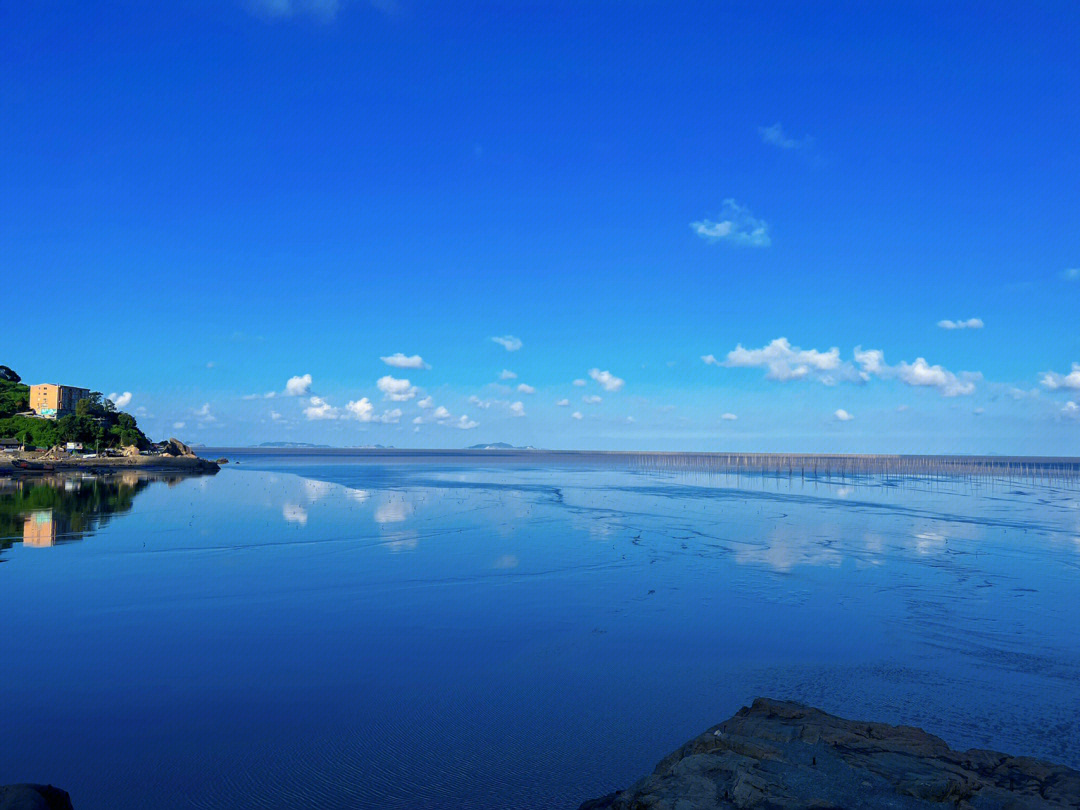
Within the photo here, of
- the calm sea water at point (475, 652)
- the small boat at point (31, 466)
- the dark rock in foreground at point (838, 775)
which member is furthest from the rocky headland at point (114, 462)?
the dark rock in foreground at point (838, 775)

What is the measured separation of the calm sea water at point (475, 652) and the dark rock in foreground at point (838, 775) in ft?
5.22

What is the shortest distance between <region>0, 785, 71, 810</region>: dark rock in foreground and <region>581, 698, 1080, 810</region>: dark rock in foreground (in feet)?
20.3

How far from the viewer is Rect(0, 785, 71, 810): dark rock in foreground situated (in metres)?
7.28

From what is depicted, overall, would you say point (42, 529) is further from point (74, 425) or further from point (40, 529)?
point (74, 425)

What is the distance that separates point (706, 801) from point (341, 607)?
14.1m

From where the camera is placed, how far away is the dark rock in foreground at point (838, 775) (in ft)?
25.0

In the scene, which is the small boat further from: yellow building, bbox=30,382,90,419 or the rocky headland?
yellow building, bbox=30,382,90,419

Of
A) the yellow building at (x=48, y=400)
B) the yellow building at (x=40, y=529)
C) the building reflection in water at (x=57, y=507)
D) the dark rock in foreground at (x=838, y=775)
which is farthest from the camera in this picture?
the yellow building at (x=48, y=400)

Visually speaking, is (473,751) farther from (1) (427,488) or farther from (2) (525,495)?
(1) (427,488)

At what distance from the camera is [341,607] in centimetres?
1947

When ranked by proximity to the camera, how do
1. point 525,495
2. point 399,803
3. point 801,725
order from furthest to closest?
point 525,495 < point 801,725 < point 399,803

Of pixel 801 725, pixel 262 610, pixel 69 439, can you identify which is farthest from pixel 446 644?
pixel 69 439

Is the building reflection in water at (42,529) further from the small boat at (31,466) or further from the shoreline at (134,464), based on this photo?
the shoreline at (134,464)

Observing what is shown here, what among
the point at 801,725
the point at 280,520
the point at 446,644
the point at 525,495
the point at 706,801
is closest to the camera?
the point at 706,801
